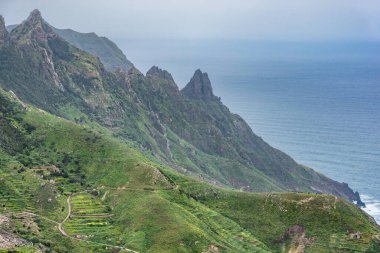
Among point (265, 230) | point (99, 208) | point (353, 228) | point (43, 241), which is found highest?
point (353, 228)

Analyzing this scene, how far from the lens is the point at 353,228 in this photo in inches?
6270

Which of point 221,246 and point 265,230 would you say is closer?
point 221,246

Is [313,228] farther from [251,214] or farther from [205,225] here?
[205,225]

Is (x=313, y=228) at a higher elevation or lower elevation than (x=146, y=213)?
higher

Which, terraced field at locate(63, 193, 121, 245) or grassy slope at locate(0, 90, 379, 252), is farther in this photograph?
terraced field at locate(63, 193, 121, 245)

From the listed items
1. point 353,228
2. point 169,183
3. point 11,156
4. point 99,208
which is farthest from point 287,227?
point 11,156

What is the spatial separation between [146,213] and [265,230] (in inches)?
1684

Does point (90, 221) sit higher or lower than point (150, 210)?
lower

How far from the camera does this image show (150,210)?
6107 inches

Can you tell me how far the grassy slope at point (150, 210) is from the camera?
140m

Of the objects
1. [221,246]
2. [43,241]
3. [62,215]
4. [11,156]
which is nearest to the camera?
[43,241]

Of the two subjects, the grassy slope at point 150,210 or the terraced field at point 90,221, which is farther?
the terraced field at point 90,221

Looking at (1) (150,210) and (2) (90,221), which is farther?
(1) (150,210)

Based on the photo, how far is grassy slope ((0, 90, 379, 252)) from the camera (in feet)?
461
